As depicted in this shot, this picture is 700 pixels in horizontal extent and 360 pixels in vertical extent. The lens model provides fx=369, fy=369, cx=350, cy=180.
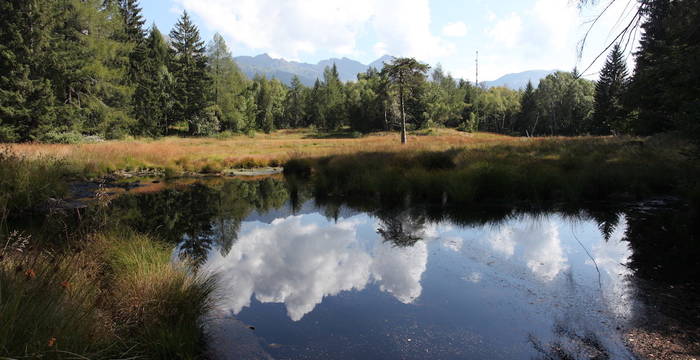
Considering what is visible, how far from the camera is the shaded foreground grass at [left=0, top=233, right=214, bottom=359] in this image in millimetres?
2316

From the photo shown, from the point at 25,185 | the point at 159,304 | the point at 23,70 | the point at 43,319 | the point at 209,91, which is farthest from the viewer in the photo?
the point at 209,91

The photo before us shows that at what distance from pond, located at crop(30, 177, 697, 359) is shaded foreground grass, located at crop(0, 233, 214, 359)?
510mm

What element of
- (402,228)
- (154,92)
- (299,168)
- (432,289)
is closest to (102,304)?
(432,289)

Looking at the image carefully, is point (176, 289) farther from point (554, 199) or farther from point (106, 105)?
point (106, 105)

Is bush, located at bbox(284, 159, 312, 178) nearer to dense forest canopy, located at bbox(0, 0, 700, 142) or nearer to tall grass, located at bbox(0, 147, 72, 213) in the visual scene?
tall grass, located at bbox(0, 147, 72, 213)

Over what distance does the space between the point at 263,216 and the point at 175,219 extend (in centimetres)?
221

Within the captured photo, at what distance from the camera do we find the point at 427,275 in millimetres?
5652

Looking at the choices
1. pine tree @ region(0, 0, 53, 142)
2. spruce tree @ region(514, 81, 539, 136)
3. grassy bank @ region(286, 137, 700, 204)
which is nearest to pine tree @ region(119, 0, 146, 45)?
pine tree @ region(0, 0, 53, 142)

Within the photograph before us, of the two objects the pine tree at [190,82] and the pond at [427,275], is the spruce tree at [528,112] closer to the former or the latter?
the pine tree at [190,82]

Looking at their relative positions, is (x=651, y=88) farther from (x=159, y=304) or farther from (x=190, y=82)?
(x=190, y=82)

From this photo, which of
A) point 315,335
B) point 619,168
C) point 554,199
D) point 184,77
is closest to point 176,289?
point 315,335

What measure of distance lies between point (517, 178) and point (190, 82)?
52.8 metres

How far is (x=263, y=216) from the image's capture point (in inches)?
402

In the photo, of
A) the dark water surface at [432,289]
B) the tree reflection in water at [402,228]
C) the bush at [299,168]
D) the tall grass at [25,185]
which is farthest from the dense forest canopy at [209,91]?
the bush at [299,168]
